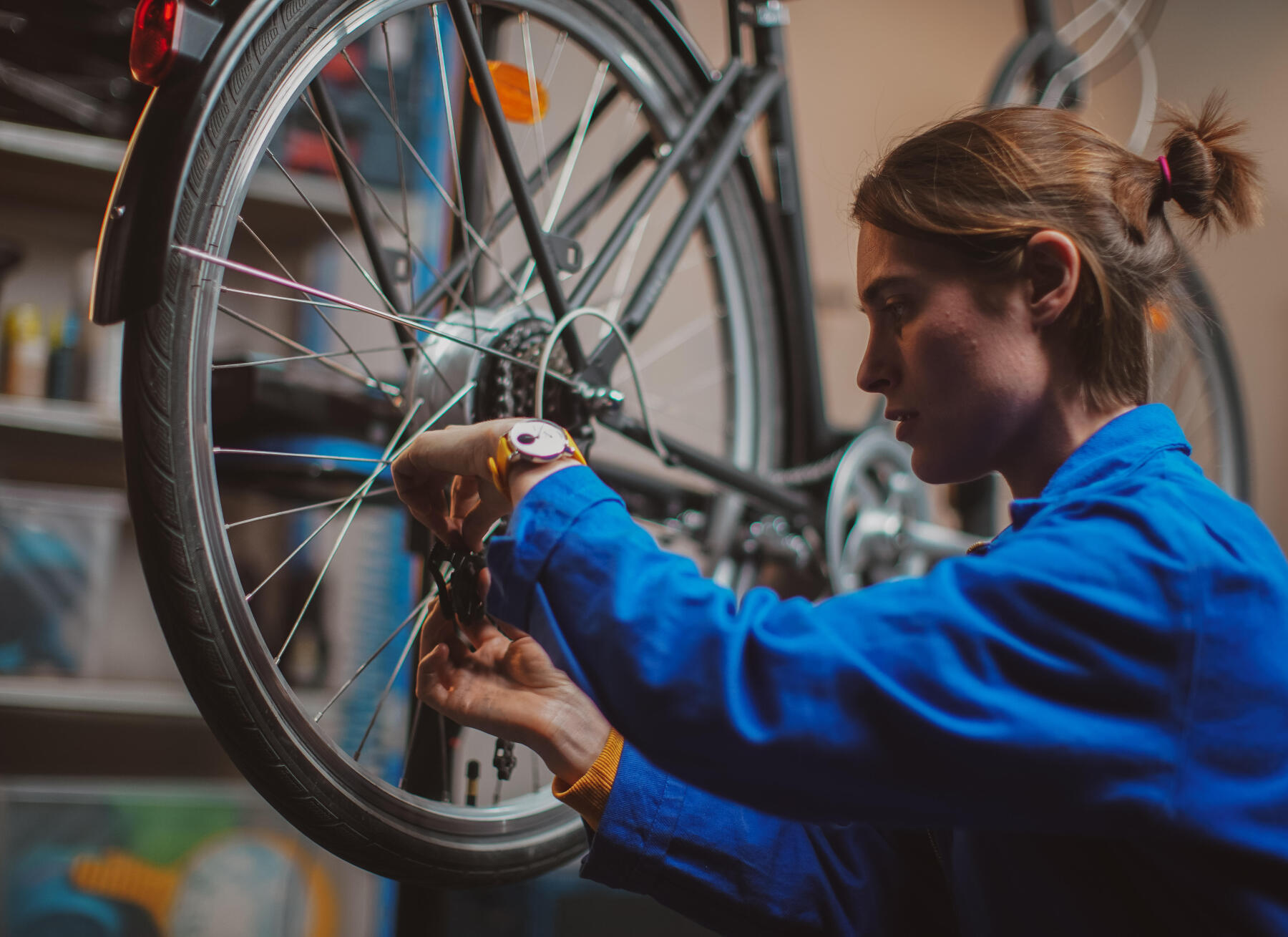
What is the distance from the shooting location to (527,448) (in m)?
0.50

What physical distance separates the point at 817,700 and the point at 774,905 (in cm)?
28

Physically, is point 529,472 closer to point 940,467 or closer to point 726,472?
point 940,467

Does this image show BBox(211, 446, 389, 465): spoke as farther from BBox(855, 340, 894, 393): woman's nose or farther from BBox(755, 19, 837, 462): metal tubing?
BBox(755, 19, 837, 462): metal tubing

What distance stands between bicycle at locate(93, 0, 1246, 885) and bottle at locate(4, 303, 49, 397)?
0.91 ft

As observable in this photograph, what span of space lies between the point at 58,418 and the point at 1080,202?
1.26 meters

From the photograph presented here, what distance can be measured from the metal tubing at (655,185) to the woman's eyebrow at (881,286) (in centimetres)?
28

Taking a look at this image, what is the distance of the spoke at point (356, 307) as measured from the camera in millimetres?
602

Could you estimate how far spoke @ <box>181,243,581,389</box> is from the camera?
1.98 feet

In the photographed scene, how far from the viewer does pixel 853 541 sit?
4.19 feet

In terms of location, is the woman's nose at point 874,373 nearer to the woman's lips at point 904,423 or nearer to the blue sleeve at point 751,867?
the woman's lips at point 904,423

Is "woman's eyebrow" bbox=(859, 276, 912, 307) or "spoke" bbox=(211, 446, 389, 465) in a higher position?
"woman's eyebrow" bbox=(859, 276, 912, 307)

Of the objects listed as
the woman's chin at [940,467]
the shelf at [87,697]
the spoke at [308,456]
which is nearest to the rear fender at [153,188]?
the spoke at [308,456]

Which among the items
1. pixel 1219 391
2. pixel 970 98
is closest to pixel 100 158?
pixel 970 98

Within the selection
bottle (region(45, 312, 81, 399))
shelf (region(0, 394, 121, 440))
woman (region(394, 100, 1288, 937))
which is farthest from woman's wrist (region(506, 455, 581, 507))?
bottle (region(45, 312, 81, 399))
